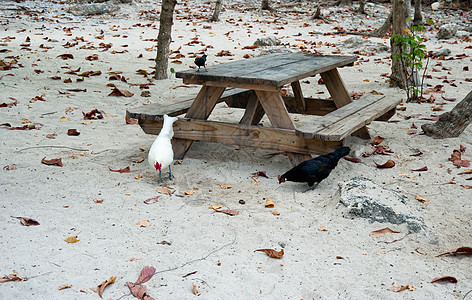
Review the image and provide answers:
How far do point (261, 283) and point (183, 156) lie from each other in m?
2.08

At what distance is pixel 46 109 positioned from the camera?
5969mm

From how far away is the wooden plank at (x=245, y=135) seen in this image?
13.5 ft

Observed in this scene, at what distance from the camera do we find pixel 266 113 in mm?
4148

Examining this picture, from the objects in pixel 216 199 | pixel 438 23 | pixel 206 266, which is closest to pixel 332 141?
pixel 216 199

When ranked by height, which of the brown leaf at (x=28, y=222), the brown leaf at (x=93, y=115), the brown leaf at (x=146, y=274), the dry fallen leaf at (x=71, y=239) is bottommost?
the brown leaf at (x=93, y=115)

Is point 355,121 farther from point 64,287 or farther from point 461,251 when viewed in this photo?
point 64,287

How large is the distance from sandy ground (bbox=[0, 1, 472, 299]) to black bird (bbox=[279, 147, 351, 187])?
112mm

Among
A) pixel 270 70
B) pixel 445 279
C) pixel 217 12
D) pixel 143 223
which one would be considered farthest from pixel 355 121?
pixel 217 12

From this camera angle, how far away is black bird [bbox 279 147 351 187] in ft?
12.5

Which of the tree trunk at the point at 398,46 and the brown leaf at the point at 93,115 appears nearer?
the brown leaf at the point at 93,115

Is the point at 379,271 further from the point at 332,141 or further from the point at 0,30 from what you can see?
the point at 0,30

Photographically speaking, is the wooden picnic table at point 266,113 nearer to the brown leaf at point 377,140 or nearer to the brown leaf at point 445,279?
the brown leaf at point 377,140

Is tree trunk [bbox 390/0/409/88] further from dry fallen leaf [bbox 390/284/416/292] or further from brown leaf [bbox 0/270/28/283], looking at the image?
brown leaf [bbox 0/270/28/283]

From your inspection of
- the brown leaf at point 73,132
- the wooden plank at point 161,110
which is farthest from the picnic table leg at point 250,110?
the brown leaf at point 73,132
